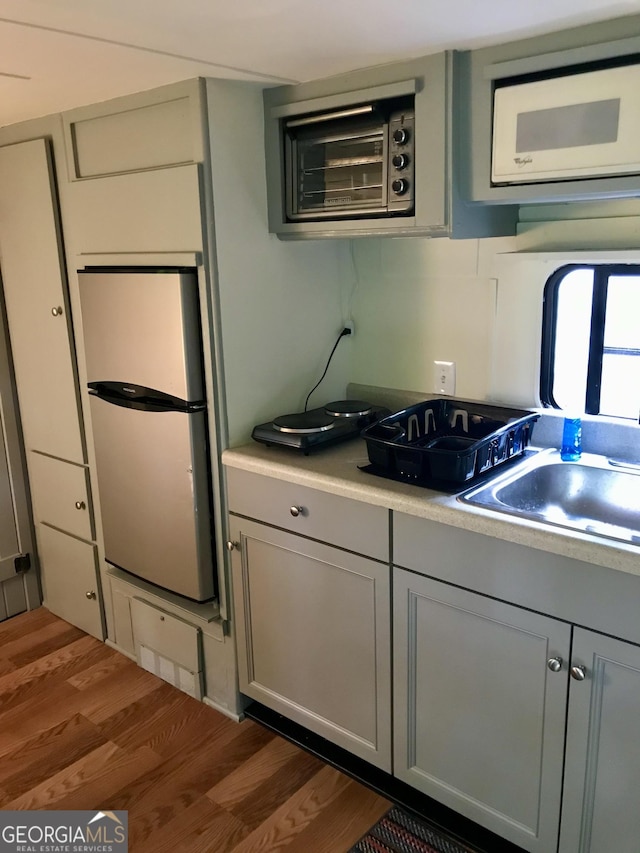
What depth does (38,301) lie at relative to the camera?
2.69m

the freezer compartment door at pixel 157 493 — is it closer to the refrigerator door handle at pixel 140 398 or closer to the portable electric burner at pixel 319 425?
the refrigerator door handle at pixel 140 398

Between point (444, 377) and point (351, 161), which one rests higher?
point (351, 161)

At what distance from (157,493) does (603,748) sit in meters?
1.47

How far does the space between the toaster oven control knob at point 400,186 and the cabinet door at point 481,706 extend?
1001 mm

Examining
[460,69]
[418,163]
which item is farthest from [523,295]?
[460,69]

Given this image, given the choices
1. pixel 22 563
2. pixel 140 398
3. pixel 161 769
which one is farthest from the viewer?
pixel 22 563

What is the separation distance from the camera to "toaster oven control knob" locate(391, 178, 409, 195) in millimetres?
1902

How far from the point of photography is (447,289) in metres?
2.28

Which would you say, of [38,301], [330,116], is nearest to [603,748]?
[330,116]

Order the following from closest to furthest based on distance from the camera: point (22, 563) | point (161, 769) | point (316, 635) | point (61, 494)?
point (316, 635) < point (161, 769) < point (61, 494) < point (22, 563)

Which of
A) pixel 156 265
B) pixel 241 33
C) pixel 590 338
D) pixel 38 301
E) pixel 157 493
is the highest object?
pixel 241 33

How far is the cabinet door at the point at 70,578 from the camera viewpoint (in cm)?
286

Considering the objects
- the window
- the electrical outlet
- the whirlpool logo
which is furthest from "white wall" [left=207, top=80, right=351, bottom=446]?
the whirlpool logo

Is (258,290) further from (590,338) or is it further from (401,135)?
(590,338)
